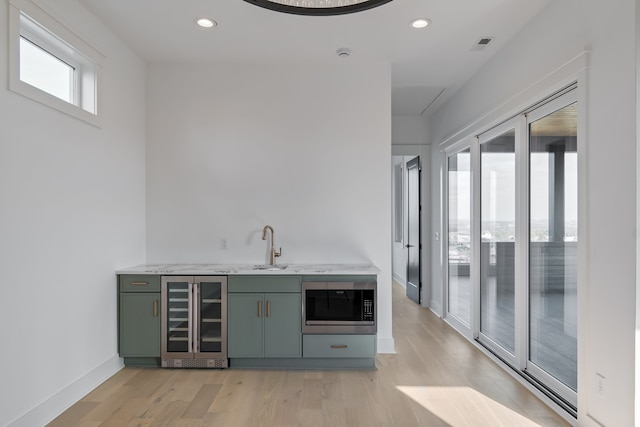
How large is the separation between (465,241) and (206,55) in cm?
338

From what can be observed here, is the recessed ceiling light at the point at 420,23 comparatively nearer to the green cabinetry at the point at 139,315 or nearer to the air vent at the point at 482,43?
the air vent at the point at 482,43

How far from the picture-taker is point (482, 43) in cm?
342

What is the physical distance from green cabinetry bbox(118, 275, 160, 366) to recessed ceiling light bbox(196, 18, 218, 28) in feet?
6.96

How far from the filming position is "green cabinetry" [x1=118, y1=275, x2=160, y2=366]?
11.2 feet

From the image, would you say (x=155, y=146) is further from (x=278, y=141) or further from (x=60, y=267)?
(x=60, y=267)

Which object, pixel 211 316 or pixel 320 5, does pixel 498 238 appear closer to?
pixel 211 316

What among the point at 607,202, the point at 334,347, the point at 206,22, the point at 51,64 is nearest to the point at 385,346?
the point at 334,347

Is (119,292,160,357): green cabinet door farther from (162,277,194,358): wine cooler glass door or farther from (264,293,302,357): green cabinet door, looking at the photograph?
(264,293,302,357): green cabinet door

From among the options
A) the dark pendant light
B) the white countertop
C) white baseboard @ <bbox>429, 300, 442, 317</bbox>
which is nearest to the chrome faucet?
the white countertop

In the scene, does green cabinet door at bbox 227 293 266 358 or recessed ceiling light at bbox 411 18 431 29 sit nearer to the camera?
recessed ceiling light at bbox 411 18 431 29

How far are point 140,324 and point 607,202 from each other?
3.54 m

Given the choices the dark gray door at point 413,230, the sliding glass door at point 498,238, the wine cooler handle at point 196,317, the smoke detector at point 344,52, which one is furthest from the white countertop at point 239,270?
the dark gray door at point 413,230

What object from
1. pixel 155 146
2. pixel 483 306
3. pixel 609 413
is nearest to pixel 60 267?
pixel 155 146

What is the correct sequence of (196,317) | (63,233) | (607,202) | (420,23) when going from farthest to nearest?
(196,317) → (420,23) → (63,233) → (607,202)
